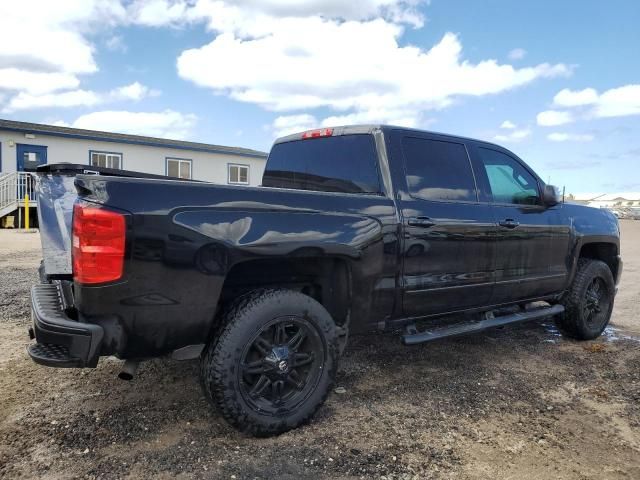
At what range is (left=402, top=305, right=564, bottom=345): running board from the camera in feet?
12.4

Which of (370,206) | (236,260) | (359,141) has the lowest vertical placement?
(236,260)

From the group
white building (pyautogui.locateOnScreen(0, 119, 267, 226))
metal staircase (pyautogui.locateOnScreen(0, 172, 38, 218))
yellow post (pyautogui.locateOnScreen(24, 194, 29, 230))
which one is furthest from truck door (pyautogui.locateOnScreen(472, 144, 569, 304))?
metal staircase (pyautogui.locateOnScreen(0, 172, 38, 218))

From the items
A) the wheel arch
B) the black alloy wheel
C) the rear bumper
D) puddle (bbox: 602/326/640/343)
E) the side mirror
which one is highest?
the side mirror

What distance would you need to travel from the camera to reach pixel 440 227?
12.6ft

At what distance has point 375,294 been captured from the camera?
3.51m

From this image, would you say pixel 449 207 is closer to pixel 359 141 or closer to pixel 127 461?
pixel 359 141

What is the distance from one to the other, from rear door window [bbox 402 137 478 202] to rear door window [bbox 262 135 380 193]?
30 centimetres

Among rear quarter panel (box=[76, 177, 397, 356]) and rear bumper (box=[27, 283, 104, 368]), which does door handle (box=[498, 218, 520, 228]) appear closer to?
rear quarter panel (box=[76, 177, 397, 356])

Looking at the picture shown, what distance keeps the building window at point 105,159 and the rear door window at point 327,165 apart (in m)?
16.9

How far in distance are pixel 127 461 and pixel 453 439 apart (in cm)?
188

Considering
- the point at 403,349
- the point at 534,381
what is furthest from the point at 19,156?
the point at 534,381

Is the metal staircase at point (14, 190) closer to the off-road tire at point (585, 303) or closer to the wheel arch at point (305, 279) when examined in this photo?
the wheel arch at point (305, 279)

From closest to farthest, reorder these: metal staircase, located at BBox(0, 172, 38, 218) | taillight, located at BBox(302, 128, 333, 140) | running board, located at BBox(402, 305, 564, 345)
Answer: running board, located at BBox(402, 305, 564, 345), taillight, located at BBox(302, 128, 333, 140), metal staircase, located at BBox(0, 172, 38, 218)

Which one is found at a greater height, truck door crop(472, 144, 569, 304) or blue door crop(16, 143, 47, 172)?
blue door crop(16, 143, 47, 172)
